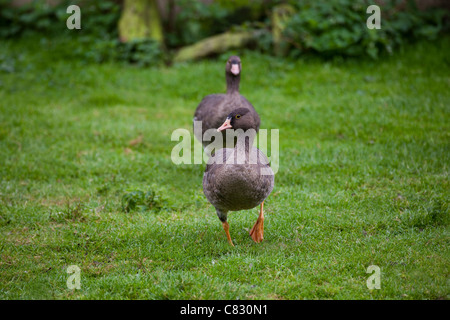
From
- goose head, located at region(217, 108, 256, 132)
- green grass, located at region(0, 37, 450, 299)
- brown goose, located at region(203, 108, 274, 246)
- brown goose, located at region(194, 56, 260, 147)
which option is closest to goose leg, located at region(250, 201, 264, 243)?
green grass, located at region(0, 37, 450, 299)

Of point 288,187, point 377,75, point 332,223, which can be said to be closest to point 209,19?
point 377,75

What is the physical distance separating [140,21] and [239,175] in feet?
29.5

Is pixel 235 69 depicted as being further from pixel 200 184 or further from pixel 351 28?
pixel 351 28

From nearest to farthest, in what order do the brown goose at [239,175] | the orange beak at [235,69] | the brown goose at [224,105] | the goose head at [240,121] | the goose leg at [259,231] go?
the brown goose at [239,175], the goose head at [240,121], the goose leg at [259,231], the brown goose at [224,105], the orange beak at [235,69]

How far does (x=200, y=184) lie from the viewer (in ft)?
24.4

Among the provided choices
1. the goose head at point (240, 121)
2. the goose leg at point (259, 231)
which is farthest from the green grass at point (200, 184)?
the goose head at point (240, 121)

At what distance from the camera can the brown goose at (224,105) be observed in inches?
283

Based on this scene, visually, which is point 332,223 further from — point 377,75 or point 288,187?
point 377,75

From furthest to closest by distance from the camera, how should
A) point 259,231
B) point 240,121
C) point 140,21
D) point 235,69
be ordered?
point 140,21 → point 235,69 → point 259,231 → point 240,121

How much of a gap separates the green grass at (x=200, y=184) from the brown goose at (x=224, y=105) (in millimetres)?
918

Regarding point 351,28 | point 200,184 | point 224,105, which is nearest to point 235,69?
point 224,105

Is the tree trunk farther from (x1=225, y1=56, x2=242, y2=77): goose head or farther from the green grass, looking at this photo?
(x1=225, y1=56, x2=242, y2=77): goose head

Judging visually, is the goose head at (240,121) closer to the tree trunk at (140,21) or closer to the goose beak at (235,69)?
the goose beak at (235,69)

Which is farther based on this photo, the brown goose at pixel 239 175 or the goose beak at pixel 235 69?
the goose beak at pixel 235 69
